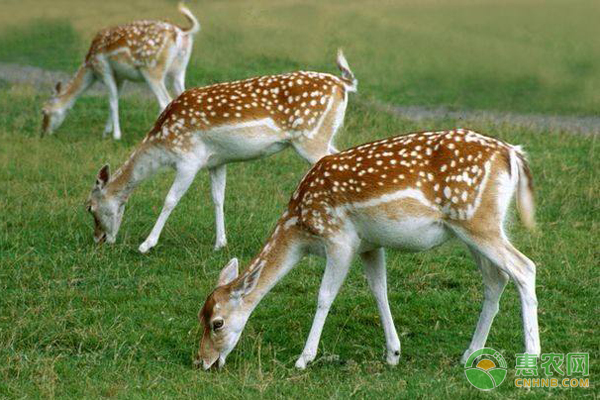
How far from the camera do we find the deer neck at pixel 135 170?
941 cm

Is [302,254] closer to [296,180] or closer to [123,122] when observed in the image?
[296,180]

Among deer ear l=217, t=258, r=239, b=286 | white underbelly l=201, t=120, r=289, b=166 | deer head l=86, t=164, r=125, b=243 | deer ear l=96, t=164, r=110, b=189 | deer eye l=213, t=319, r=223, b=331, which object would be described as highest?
deer ear l=217, t=258, r=239, b=286

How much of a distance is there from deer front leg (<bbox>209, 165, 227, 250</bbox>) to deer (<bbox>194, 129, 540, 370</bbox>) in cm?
247

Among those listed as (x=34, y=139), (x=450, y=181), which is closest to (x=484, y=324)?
(x=450, y=181)

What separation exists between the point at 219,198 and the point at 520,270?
383cm

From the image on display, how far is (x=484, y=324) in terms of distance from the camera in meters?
6.70

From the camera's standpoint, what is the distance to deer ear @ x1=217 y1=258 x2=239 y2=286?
6.84 metres

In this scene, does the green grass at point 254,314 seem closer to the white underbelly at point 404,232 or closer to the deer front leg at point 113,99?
the white underbelly at point 404,232

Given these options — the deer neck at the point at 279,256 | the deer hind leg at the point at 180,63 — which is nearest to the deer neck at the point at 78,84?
the deer hind leg at the point at 180,63

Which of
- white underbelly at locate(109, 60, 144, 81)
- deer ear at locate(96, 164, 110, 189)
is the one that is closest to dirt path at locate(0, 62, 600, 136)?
white underbelly at locate(109, 60, 144, 81)

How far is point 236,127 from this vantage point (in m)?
9.05

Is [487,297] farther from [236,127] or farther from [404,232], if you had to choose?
[236,127]

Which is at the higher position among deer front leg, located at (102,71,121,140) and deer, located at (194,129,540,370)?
deer, located at (194,129,540,370)

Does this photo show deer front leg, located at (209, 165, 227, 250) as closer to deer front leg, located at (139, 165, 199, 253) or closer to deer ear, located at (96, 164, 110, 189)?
deer front leg, located at (139, 165, 199, 253)
